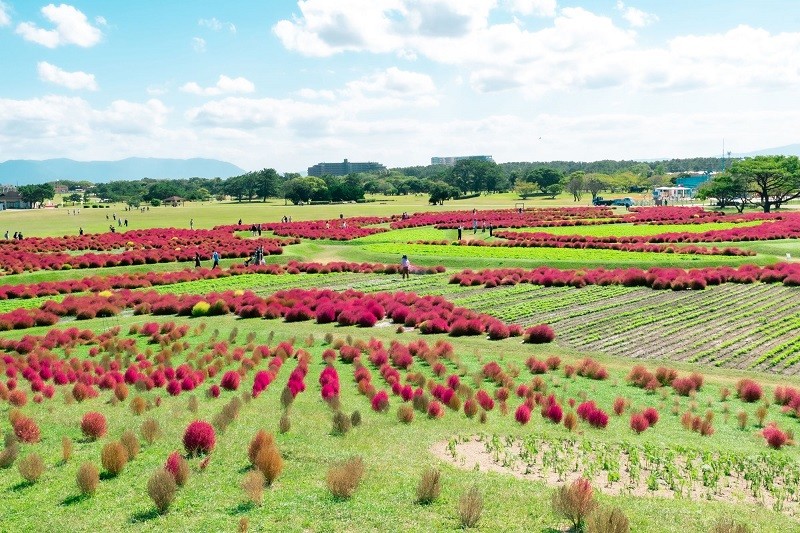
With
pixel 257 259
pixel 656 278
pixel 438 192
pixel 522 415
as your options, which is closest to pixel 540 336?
pixel 522 415

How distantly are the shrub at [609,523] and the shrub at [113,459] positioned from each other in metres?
8.49

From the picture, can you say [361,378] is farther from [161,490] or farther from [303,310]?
[303,310]

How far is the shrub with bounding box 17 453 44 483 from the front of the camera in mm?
12164

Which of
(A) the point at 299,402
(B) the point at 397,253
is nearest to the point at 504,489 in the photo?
(A) the point at 299,402

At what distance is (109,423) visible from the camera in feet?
51.6

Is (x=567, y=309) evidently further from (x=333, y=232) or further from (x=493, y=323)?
(x=333, y=232)

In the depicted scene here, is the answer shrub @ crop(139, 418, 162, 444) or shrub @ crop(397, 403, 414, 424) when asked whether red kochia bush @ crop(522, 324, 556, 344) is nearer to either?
shrub @ crop(397, 403, 414, 424)

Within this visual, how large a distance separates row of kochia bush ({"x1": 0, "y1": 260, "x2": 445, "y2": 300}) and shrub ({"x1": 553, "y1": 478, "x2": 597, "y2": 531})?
130 ft

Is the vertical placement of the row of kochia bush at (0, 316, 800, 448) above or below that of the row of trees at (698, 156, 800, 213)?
below

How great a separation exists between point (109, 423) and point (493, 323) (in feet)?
54.1

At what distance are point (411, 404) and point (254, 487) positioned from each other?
6.78m

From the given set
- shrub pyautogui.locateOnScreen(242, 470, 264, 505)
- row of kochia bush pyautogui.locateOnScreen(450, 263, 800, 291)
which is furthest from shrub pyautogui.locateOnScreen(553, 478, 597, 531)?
row of kochia bush pyautogui.locateOnScreen(450, 263, 800, 291)

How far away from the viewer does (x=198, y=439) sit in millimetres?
13172

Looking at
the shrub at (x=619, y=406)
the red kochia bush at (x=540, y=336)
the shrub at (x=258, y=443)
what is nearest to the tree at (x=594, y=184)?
the red kochia bush at (x=540, y=336)
